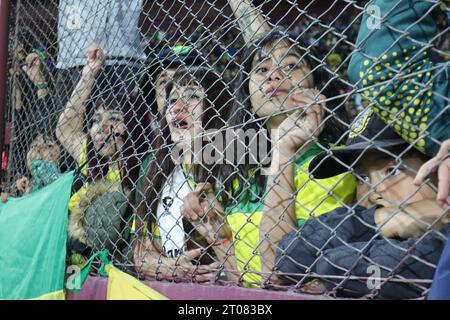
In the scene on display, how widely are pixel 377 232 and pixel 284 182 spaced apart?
0.36m

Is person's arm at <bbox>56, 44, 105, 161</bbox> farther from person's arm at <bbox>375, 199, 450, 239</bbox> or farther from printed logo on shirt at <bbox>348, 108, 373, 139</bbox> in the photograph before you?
person's arm at <bbox>375, 199, 450, 239</bbox>

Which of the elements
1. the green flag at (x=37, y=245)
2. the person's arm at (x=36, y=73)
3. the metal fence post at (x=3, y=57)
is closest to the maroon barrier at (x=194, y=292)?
the green flag at (x=37, y=245)

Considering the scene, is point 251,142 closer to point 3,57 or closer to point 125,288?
point 125,288

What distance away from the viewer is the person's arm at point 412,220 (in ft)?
4.09

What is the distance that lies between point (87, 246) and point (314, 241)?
114 centimetres

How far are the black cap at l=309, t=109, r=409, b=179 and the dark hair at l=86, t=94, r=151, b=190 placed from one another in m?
0.80

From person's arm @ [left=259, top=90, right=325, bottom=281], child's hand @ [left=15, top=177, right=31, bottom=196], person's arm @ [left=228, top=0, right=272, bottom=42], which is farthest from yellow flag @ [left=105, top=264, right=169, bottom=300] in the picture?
child's hand @ [left=15, top=177, right=31, bottom=196]

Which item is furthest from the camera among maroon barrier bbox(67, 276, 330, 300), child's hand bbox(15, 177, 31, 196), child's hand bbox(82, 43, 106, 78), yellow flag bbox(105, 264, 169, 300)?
Answer: child's hand bbox(15, 177, 31, 196)

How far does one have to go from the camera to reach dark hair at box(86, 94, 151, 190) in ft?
7.35

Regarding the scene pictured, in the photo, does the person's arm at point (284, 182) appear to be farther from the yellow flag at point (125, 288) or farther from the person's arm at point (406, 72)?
the yellow flag at point (125, 288)

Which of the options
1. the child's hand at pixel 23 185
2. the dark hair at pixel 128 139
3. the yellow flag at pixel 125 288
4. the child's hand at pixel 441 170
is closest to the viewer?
the child's hand at pixel 441 170

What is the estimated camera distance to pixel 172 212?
215 centimetres

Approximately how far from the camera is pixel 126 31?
8.25 ft
